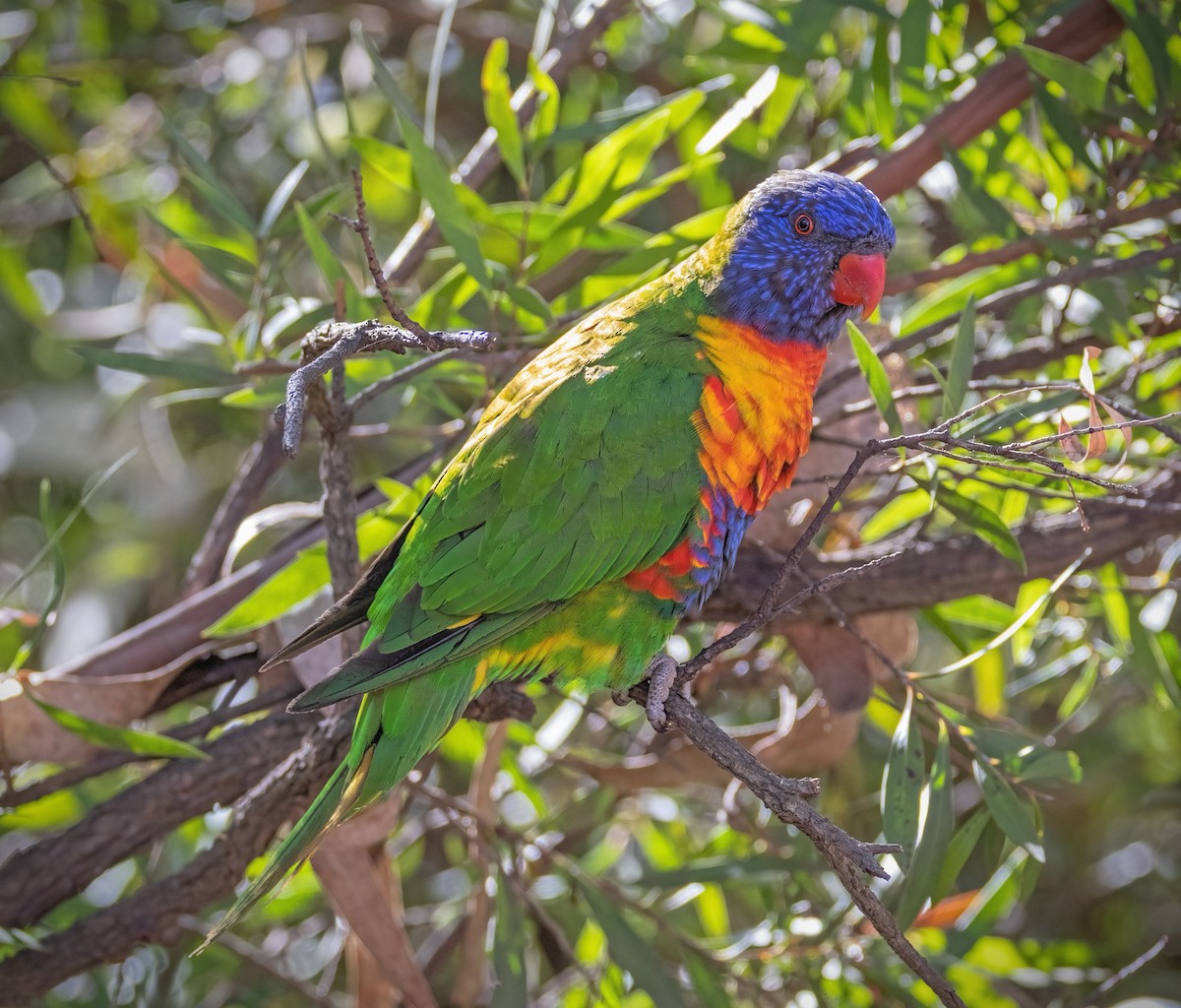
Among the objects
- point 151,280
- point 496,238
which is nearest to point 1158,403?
point 496,238

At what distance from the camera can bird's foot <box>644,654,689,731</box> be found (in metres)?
1.69

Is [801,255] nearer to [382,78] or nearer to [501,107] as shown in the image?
[501,107]

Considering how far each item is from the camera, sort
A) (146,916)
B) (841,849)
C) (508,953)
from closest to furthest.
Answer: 1. (841,849)
2. (146,916)
3. (508,953)

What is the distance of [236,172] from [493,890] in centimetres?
232

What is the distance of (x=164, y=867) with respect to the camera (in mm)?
2561

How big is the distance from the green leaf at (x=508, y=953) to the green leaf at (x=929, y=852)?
719 mm

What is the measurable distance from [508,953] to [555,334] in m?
1.15

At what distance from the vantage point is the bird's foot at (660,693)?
169cm

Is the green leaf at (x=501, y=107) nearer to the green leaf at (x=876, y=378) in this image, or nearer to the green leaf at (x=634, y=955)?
the green leaf at (x=876, y=378)

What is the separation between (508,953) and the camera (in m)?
2.02

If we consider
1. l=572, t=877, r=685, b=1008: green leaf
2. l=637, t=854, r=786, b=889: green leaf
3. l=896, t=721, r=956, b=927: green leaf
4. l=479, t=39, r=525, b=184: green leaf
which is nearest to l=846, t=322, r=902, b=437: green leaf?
l=896, t=721, r=956, b=927: green leaf

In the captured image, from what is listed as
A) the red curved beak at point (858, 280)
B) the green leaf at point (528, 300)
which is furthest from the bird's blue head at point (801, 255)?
the green leaf at point (528, 300)

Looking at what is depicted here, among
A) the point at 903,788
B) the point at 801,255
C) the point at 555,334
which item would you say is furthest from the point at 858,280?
the point at 903,788

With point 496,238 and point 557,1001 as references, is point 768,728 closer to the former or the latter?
point 557,1001
